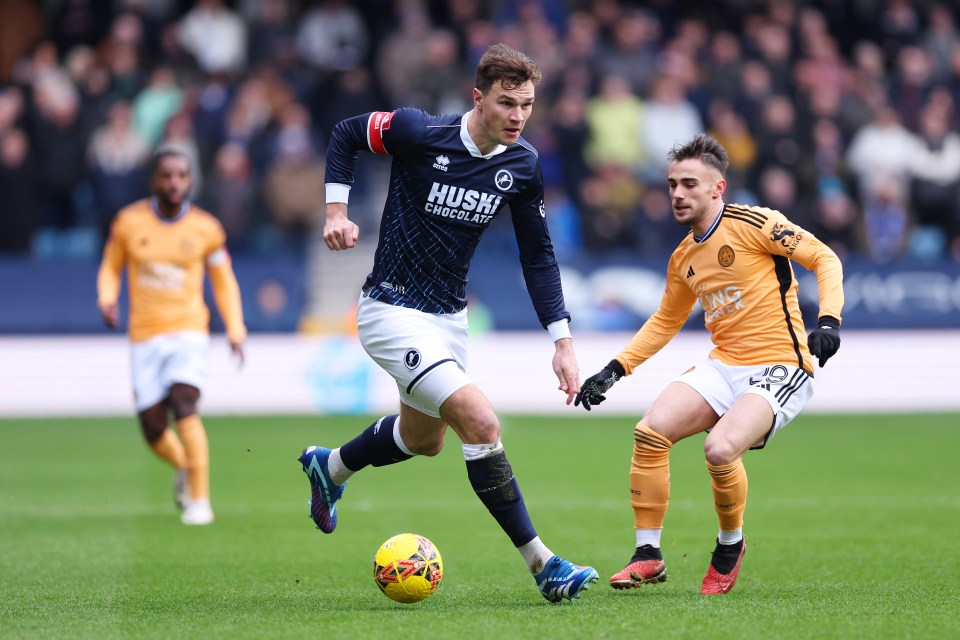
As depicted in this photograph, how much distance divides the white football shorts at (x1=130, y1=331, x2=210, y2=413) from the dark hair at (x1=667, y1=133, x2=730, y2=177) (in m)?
4.40

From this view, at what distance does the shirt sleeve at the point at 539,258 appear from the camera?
6.93m

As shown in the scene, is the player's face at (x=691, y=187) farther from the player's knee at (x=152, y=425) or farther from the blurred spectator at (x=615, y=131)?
the blurred spectator at (x=615, y=131)

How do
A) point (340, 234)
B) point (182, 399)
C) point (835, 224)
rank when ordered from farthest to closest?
point (835, 224) → point (182, 399) → point (340, 234)

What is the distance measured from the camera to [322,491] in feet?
24.7

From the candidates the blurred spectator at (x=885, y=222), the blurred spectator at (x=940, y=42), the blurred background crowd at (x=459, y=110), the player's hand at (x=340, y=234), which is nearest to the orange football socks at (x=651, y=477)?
the player's hand at (x=340, y=234)

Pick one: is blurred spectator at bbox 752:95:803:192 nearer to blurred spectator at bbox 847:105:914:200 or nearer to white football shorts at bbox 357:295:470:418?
blurred spectator at bbox 847:105:914:200

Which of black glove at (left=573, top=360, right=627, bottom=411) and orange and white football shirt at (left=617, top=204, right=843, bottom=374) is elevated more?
orange and white football shirt at (left=617, top=204, right=843, bottom=374)

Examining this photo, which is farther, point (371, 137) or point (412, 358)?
point (371, 137)

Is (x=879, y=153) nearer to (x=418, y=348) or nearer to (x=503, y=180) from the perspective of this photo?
(x=503, y=180)

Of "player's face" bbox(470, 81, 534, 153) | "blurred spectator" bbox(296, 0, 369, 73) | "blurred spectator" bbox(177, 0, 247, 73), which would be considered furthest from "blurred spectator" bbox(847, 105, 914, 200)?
"player's face" bbox(470, 81, 534, 153)

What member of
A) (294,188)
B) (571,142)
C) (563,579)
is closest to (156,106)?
(294,188)

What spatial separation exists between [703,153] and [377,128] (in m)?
1.76

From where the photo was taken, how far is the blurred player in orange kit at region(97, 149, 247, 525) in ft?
32.8

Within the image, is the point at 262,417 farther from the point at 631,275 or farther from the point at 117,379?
the point at 631,275
